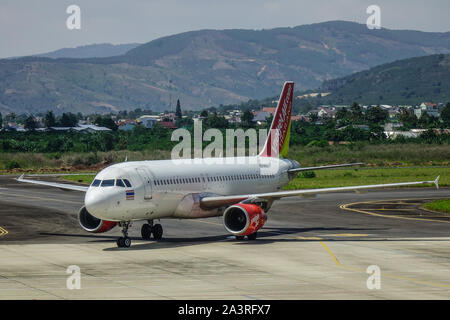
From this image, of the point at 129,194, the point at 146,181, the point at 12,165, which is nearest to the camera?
the point at 129,194

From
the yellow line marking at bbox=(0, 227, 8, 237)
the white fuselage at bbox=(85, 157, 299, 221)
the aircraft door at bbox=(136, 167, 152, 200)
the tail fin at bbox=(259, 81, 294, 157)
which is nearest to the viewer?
the white fuselage at bbox=(85, 157, 299, 221)

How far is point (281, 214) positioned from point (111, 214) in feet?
79.3

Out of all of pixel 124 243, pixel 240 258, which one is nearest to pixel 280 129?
pixel 124 243

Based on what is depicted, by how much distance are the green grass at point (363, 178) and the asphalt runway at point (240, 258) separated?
2152 centimetres

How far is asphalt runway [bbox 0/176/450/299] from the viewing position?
30.0 m

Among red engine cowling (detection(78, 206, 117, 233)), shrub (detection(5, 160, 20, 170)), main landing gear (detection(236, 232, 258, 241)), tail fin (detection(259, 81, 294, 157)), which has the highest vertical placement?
tail fin (detection(259, 81, 294, 157))

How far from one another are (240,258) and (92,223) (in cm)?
1040

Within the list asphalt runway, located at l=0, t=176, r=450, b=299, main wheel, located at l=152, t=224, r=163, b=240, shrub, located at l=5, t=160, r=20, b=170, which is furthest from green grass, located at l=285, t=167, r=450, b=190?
shrub, located at l=5, t=160, r=20, b=170

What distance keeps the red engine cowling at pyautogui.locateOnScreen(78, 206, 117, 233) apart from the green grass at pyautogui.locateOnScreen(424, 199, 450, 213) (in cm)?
3153

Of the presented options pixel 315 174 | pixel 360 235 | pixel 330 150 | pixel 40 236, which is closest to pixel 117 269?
pixel 40 236

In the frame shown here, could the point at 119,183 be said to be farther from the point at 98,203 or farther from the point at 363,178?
the point at 363,178

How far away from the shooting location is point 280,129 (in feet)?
185

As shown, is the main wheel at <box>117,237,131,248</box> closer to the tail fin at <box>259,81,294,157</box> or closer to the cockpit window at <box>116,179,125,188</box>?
the cockpit window at <box>116,179,125,188</box>

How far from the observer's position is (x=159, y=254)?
132 feet
